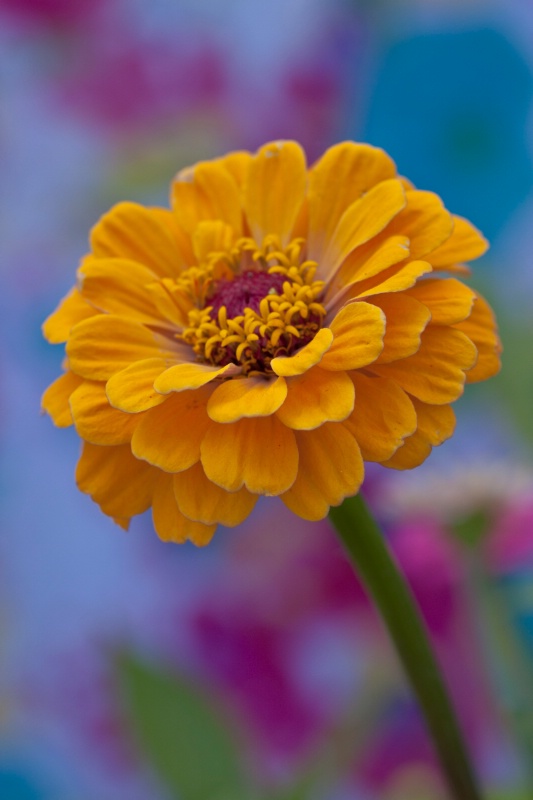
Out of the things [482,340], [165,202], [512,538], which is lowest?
[512,538]

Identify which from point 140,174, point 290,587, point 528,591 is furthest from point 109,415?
point 140,174

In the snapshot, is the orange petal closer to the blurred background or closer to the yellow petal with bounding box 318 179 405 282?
the yellow petal with bounding box 318 179 405 282

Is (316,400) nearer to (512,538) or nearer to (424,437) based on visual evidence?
(424,437)

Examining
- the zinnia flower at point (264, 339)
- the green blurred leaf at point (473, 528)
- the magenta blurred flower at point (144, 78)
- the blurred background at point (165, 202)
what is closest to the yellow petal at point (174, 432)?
the zinnia flower at point (264, 339)

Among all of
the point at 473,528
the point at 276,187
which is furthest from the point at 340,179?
the point at 473,528

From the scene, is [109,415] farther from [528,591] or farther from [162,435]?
[528,591]

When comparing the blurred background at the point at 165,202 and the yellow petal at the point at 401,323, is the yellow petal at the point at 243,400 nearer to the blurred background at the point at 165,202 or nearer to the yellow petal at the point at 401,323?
Answer: the yellow petal at the point at 401,323

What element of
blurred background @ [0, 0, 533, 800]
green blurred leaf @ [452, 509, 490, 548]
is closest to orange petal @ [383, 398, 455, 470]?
green blurred leaf @ [452, 509, 490, 548]
